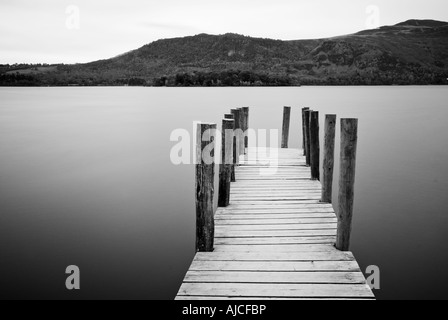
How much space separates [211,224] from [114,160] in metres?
11.2

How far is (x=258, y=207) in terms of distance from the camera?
269 inches

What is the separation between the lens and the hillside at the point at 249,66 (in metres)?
93.8

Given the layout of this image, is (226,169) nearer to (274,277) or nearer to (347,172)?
(347,172)

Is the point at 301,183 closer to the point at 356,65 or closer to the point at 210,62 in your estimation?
the point at 210,62

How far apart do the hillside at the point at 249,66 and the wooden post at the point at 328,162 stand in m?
83.3

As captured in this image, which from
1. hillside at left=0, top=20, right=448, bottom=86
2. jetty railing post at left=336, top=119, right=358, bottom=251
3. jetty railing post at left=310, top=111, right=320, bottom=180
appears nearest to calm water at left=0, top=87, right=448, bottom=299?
jetty railing post at left=336, top=119, right=358, bottom=251

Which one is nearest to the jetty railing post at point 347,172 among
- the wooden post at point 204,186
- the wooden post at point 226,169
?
the wooden post at point 204,186

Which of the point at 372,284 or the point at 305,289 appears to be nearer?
the point at 305,289

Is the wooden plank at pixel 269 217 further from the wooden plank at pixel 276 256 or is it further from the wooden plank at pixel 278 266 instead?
the wooden plank at pixel 278 266

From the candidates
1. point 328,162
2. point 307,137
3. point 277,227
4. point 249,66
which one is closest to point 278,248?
point 277,227

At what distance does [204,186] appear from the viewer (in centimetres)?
499

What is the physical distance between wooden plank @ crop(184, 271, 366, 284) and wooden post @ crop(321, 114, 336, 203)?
8.49ft

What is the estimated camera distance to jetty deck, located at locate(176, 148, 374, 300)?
13.5ft
